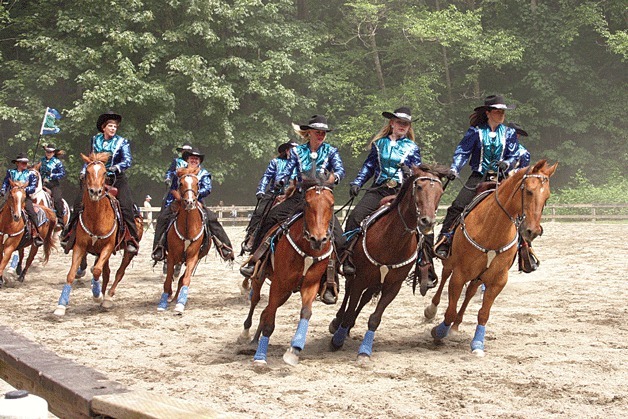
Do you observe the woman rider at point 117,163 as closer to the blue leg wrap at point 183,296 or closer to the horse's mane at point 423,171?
the blue leg wrap at point 183,296

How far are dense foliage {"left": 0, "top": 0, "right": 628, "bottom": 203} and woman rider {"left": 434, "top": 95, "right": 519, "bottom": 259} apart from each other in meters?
24.6

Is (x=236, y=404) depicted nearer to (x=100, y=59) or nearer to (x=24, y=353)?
(x=24, y=353)

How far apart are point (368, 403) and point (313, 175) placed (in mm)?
2576

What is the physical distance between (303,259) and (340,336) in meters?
1.42

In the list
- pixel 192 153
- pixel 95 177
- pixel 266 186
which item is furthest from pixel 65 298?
pixel 192 153

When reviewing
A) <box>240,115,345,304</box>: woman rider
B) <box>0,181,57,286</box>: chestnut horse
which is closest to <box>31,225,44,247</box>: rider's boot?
<box>0,181,57,286</box>: chestnut horse

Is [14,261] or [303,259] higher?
[303,259]

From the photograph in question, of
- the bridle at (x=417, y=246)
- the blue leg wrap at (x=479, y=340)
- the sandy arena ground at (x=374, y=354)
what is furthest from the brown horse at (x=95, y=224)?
the blue leg wrap at (x=479, y=340)

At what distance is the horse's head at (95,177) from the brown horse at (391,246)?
415 centimetres

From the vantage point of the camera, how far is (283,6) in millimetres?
39656

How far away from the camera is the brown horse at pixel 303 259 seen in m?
8.12

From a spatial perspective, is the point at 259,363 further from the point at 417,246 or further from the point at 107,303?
the point at 107,303

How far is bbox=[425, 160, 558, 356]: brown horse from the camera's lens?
29.2 feet

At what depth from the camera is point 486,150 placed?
409 inches
